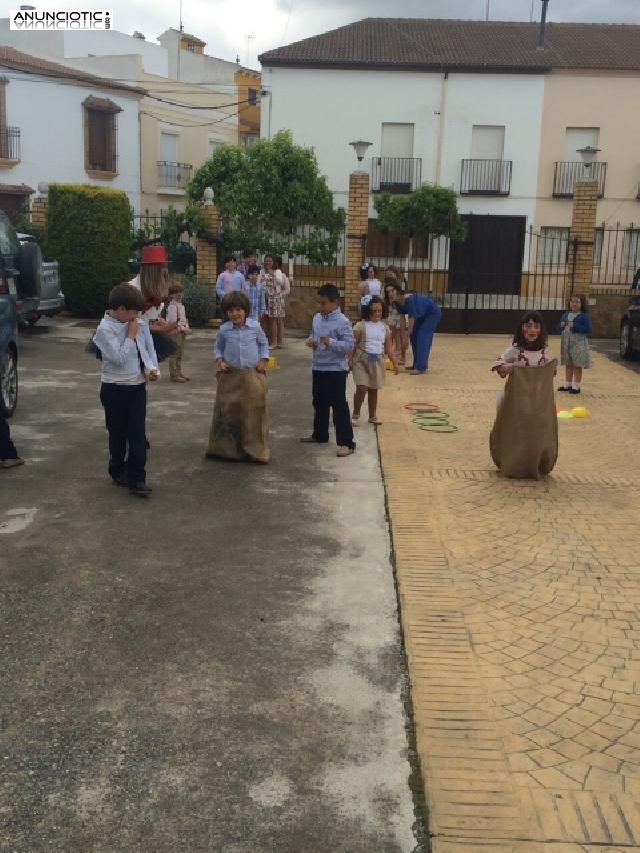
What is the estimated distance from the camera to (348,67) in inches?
1181

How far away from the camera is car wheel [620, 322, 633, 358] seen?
52.1 feet

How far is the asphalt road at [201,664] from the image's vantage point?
9.93ft

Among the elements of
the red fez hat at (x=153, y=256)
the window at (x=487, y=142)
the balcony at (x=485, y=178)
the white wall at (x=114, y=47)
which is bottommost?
the red fez hat at (x=153, y=256)

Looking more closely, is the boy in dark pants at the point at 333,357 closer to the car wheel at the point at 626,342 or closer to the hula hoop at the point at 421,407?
the hula hoop at the point at 421,407

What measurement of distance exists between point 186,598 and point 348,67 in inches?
1126

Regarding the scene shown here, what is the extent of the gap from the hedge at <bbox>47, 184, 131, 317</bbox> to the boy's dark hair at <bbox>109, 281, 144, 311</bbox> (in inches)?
491

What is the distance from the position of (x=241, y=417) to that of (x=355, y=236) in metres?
13.2

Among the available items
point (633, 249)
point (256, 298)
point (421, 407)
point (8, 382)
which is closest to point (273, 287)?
point (256, 298)

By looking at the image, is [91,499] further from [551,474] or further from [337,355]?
[551,474]

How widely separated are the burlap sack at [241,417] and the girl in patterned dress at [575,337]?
5.43 metres

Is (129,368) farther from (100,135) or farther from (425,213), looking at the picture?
(100,135)

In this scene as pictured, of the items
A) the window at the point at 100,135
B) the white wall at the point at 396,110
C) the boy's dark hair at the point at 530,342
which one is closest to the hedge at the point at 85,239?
the boy's dark hair at the point at 530,342

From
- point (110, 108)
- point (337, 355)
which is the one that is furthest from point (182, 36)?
point (337, 355)

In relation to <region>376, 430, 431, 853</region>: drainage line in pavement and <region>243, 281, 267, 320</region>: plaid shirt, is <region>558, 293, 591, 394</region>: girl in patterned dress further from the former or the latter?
<region>376, 430, 431, 853</region>: drainage line in pavement
